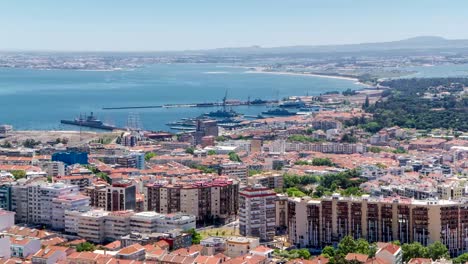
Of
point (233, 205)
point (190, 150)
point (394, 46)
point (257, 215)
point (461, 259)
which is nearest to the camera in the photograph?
point (461, 259)

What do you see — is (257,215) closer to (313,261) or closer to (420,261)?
(313,261)

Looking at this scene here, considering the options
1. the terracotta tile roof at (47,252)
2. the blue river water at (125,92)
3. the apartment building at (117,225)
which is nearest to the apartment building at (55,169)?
the apartment building at (117,225)

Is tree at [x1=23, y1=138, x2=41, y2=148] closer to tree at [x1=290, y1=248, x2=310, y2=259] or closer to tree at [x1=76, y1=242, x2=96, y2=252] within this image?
tree at [x1=76, y1=242, x2=96, y2=252]

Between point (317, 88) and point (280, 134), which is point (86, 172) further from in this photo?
point (317, 88)

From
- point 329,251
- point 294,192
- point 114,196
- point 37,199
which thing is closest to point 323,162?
point 294,192

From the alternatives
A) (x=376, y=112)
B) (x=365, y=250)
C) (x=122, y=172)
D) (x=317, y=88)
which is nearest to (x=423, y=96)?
(x=376, y=112)

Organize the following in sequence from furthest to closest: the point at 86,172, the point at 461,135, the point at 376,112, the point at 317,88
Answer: the point at 317,88, the point at 376,112, the point at 461,135, the point at 86,172
